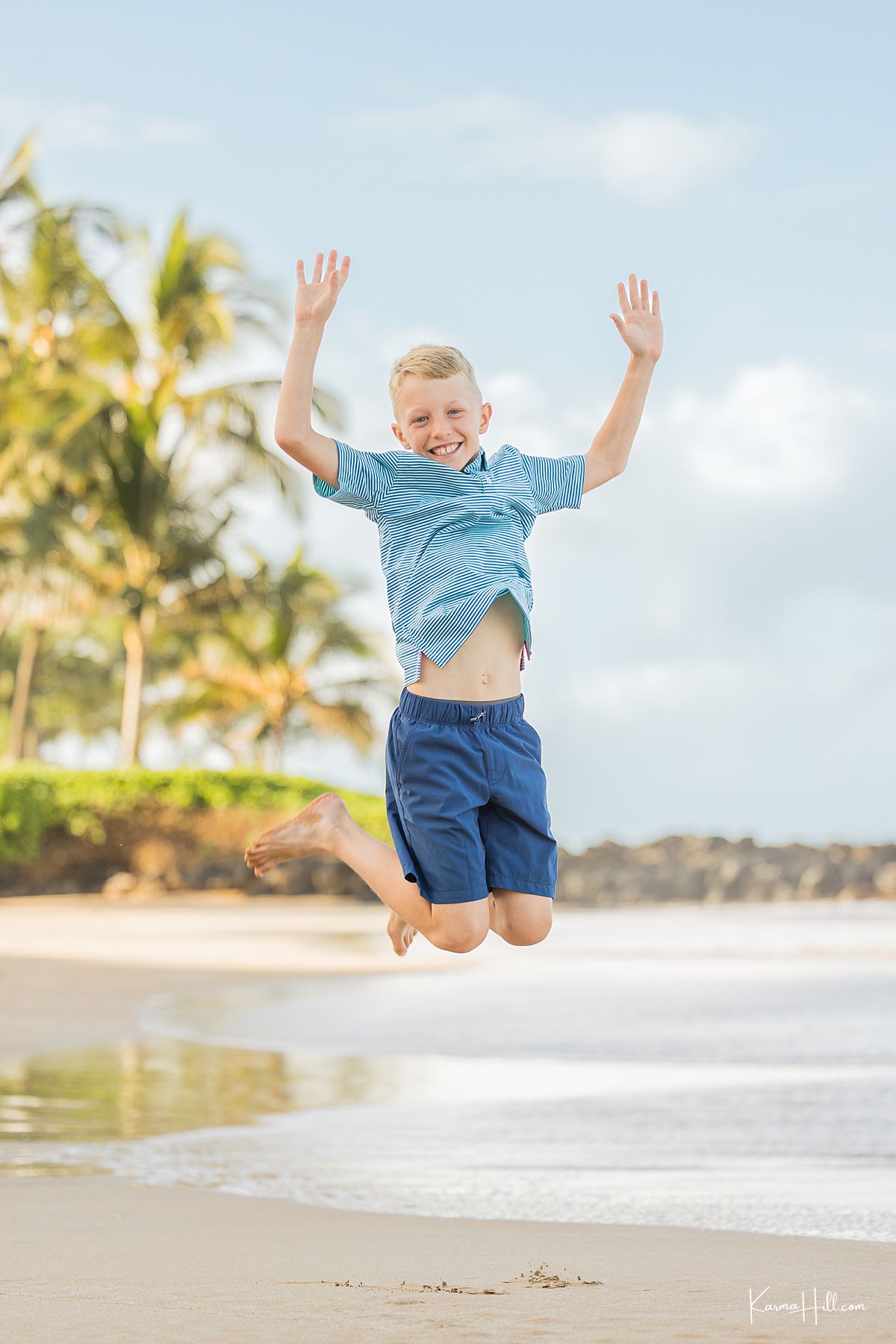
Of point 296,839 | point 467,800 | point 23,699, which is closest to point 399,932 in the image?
point 296,839

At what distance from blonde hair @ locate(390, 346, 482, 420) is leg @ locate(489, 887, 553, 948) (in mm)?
1314

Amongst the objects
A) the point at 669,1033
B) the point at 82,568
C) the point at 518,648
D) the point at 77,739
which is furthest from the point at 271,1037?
the point at 77,739

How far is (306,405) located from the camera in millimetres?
3949

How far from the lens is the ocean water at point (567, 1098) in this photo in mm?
4855

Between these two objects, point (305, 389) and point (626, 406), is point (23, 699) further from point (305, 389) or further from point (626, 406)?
point (305, 389)

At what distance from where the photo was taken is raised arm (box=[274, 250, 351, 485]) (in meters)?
3.95

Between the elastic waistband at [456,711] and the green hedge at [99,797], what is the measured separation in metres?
21.1

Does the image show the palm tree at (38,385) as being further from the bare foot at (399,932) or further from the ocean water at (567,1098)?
the bare foot at (399,932)

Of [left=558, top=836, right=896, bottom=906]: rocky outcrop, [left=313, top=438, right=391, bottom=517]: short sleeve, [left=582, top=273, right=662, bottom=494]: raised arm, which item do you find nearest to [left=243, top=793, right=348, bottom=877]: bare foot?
[left=313, top=438, right=391, bottom=517]: short sleeve

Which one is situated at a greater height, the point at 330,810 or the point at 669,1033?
the point at 330,810

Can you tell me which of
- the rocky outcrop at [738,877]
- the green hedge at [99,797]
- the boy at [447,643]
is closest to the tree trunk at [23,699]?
the green hedge at [99,797]

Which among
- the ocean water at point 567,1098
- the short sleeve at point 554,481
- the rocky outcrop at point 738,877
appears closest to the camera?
the short sleeve at point 554,481

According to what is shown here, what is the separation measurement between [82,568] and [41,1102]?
21.3 metres

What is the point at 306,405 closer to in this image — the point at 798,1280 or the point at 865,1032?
the point at 798,1280
